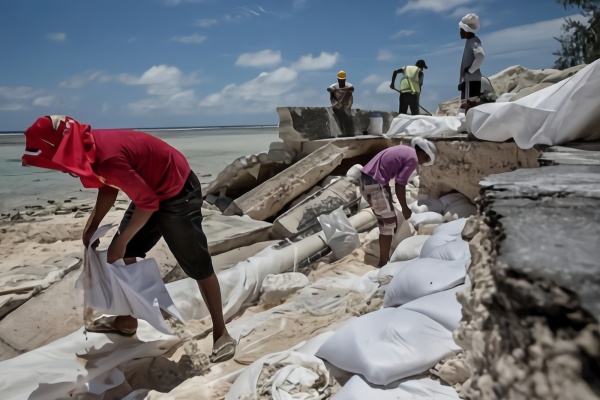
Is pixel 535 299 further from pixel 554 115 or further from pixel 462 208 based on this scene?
pixel 462 208

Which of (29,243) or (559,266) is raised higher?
(559,266)

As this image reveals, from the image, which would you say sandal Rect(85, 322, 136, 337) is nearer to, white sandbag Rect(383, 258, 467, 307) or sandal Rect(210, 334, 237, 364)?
sandal Rect(210, 334, 237, 364)

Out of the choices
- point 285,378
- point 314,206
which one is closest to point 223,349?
point 285,378

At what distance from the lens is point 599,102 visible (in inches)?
79.0

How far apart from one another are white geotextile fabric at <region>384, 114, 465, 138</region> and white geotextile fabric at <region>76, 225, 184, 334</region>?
3331mm

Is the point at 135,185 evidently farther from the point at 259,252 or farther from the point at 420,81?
the point at 420,81

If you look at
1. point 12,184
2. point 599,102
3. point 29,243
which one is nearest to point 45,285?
point 29,243

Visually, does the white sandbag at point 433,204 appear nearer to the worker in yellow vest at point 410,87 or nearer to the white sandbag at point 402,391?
the white sandbag at point 402,391

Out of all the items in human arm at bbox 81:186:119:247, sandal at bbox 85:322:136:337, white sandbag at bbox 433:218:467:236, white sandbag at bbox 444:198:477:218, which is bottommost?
sandal at bbox 85:322:136:337

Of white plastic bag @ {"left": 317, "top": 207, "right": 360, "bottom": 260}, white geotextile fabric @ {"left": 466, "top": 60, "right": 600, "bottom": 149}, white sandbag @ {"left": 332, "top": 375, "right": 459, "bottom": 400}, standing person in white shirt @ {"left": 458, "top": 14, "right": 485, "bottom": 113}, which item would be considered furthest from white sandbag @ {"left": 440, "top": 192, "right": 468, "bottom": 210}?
white sandbag @ {"left": 332, "top": 375, "right": 459, "bottom": 400}

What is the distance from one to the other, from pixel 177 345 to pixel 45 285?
90 centimetres

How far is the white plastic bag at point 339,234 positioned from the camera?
3.81m

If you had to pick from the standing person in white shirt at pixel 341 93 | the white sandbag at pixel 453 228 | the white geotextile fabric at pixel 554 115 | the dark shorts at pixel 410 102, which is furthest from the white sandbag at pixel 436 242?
the dark shorts at pixel 410 102

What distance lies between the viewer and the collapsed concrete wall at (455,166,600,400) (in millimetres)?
Result: 480
